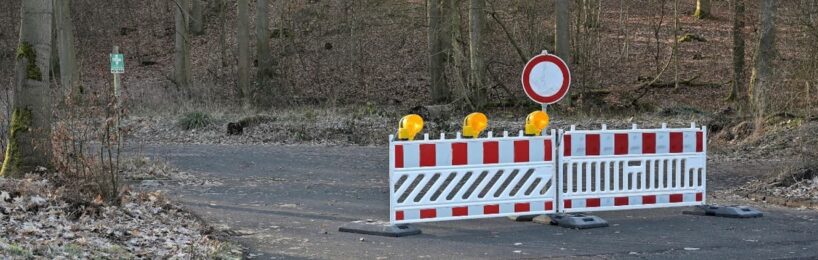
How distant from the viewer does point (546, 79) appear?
10.6m

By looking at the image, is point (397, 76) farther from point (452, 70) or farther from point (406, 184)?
point (406, 184)

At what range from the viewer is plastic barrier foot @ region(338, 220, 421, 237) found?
9492 mm

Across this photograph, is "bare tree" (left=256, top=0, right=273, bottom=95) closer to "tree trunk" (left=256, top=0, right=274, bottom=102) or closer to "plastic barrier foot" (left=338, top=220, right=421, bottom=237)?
"tree trunk" (left=256, top=0, right=274, bottom=102)

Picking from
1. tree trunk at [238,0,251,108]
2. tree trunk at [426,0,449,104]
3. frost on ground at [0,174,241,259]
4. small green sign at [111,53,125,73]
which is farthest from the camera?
tree trunk at [238,0,251,108]

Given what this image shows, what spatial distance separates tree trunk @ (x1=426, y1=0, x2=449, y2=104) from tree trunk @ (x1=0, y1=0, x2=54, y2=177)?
1842cm

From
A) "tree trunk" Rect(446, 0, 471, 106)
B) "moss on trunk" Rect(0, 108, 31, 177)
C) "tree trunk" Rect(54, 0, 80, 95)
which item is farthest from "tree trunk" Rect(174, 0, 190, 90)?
"moss on trunk" Rect(0, 108, 31, 177)

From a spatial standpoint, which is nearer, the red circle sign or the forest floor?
the forest floor

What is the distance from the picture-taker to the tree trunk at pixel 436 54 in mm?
29484

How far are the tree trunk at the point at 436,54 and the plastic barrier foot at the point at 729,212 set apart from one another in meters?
18.8

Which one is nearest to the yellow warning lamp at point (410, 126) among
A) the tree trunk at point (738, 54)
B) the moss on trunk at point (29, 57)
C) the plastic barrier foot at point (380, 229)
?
the plastic barrier foot at point (380, 229)

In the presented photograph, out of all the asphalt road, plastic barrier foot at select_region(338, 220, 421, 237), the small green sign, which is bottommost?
the asphalt road

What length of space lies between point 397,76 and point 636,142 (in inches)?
1031

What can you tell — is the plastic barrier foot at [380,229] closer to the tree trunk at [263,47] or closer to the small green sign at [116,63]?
the small green sign at [116,63]

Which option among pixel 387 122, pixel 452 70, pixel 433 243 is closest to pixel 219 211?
pixel 433 243
